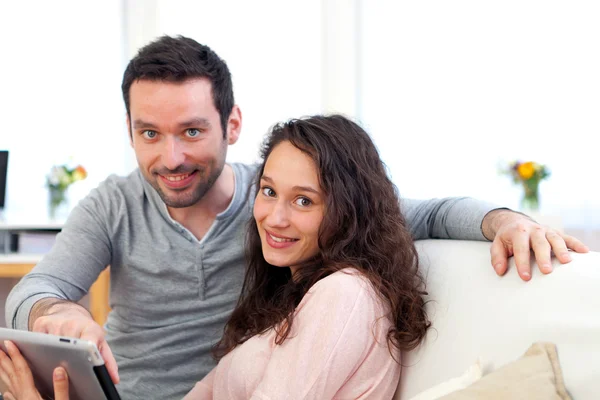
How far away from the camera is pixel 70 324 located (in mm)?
1264

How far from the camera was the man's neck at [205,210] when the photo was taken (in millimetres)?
1926

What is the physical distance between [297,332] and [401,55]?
3330 millimetres

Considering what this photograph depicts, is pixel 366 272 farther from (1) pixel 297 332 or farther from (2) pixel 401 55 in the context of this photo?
(2) pixel 401 55

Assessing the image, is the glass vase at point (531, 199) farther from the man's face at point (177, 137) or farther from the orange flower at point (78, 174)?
the orange flower at point (78, 174)

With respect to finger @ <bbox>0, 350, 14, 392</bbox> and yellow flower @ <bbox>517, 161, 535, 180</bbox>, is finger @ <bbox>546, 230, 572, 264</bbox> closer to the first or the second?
finger @ <bbox>0, 350, 14, 392</bbox>

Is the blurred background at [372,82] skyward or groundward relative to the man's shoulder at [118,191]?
skyward

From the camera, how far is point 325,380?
121 centimetres

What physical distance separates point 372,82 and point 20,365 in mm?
3455

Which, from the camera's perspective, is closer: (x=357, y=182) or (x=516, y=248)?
(x=516, y=248)

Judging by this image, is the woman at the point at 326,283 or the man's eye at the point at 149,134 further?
the man's eye at the point at 149,134

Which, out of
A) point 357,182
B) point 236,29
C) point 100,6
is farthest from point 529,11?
point 357,182

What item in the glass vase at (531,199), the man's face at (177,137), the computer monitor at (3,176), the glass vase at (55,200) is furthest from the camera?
the glass vase at (55,200)

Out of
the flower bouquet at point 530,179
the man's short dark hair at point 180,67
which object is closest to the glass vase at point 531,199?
the flower bouquet at point 530,179

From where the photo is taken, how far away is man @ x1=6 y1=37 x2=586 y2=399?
5.88ft
